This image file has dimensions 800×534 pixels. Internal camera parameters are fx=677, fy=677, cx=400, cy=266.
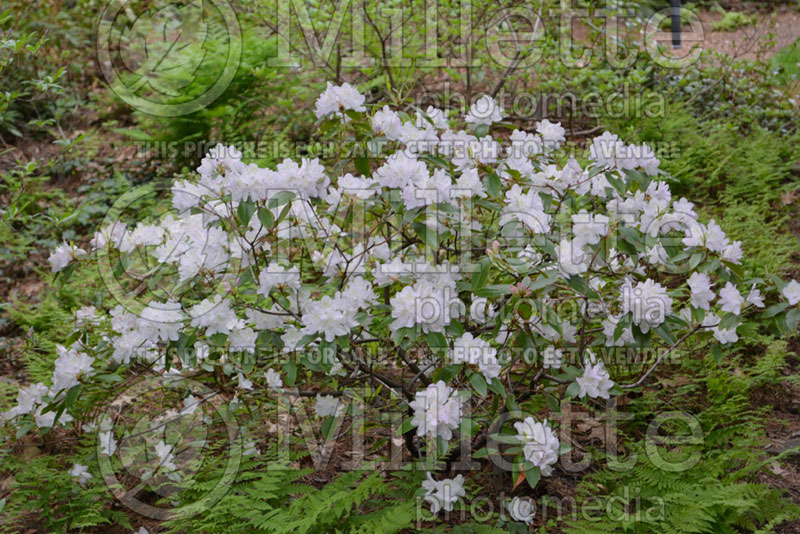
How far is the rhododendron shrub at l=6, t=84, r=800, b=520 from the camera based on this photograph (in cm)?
205

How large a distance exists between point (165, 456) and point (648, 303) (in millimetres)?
1927

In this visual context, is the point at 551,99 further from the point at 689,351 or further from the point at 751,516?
the point at 751,516

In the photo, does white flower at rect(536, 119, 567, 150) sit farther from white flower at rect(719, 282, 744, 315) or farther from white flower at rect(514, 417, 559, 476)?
white flower at rect(514, 417, 559, 476)

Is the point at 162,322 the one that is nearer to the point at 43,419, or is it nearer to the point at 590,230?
the point at 43,419

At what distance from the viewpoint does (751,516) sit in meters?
2.27

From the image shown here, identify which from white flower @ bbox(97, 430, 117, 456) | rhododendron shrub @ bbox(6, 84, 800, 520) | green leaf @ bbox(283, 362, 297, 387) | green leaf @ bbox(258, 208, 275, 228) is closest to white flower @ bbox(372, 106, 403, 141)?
rhododendron shrub @ bbox(6, 84, 800, 520)

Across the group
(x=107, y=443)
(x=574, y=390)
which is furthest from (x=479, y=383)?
(x=107, y=443)

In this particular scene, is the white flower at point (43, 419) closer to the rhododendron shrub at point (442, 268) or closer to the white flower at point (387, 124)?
the rhododendron shrub at point (442, 268)

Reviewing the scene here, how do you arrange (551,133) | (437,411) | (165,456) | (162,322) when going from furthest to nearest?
(165,456), (551,133), (162,322), (437,411)

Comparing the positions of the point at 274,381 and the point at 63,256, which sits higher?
the point at 63,256

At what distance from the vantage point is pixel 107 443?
9.19ft

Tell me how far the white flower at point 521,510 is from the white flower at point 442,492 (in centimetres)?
21

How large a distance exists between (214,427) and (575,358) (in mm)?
1590

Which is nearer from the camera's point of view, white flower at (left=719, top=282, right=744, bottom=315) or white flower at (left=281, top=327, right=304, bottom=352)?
white flower at (left=719, top=282, right=744, bottom=315)
